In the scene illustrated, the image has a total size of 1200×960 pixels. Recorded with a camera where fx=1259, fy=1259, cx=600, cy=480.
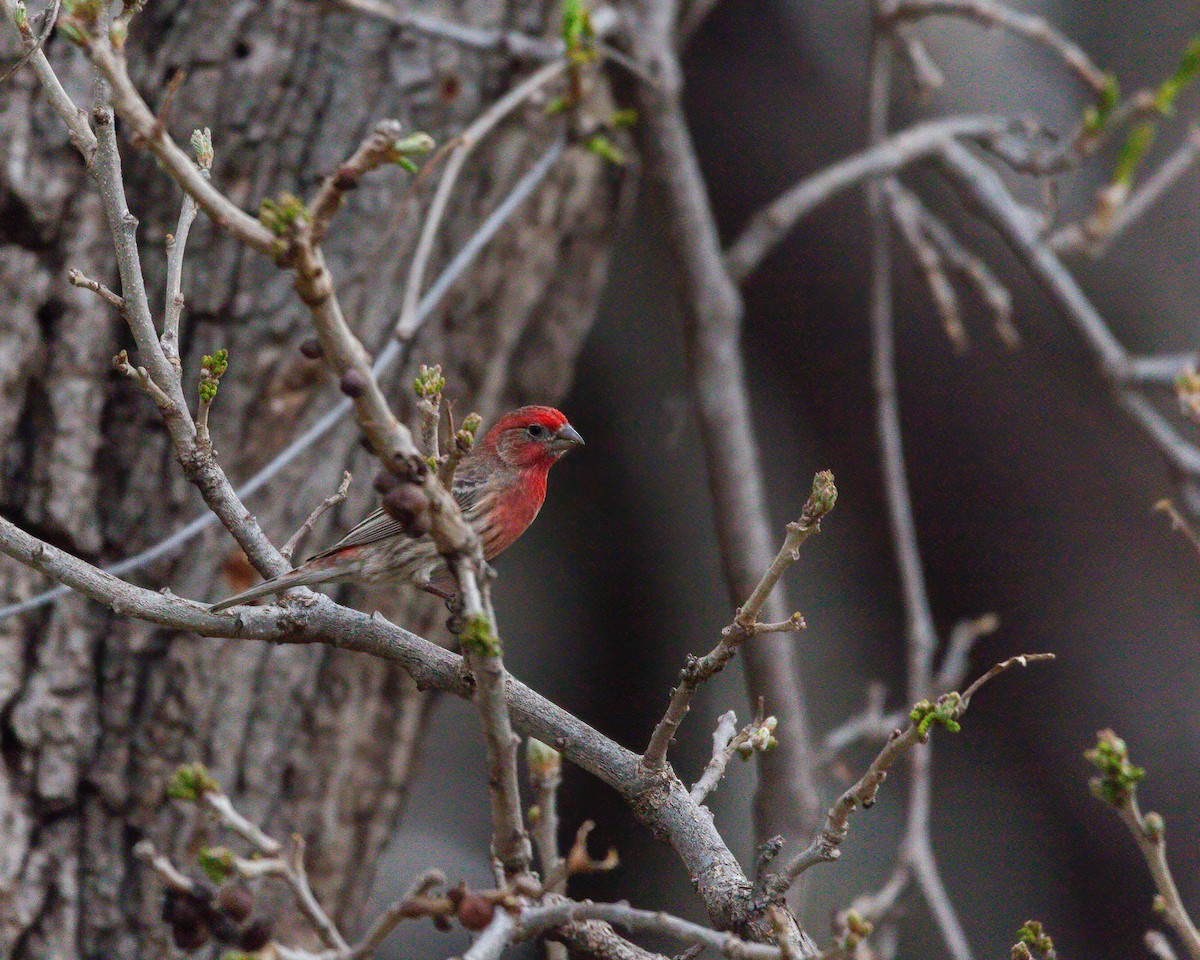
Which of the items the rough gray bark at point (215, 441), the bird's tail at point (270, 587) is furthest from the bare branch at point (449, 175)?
the bird's tail at point (270, 587)

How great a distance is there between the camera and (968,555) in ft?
18.3

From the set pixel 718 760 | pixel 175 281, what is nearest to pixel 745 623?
pixel 718 760

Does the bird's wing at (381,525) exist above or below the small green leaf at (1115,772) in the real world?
above

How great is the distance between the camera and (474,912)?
170 centimetres

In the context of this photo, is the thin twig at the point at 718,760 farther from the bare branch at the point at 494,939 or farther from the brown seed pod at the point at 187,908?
the brown seed pod at the point at 187,908

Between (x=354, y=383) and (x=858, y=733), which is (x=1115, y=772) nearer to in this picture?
(x=354, y=383)

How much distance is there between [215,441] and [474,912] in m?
2.68

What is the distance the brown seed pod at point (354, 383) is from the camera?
1579 mm

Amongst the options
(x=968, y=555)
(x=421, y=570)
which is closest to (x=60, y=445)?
(x=421, y=570)

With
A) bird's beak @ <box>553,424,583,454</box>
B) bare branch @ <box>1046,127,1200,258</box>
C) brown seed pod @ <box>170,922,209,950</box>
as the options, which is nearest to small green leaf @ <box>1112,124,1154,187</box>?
bare branch @ <box>1046,127,1200,258</box>

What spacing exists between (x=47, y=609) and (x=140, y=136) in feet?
8.60

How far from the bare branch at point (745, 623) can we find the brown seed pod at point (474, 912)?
0.46 metres

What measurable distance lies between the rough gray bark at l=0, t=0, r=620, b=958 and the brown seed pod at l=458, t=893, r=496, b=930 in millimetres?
2424

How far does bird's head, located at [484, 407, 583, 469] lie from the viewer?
4.00m
